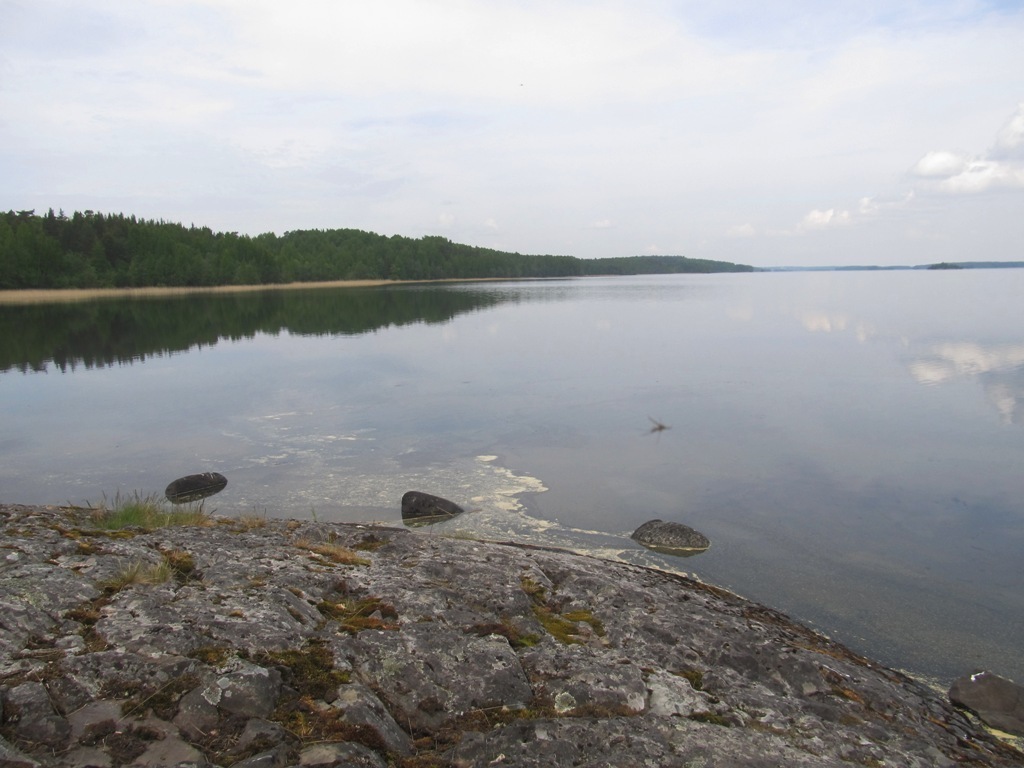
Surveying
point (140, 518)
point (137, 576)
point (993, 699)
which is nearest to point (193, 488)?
point (140, 518)

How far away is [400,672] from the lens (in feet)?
14.9

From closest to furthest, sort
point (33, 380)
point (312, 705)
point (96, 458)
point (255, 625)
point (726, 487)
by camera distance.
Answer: point (312, 705), point (255, 625), point (726, 487), point (96, 458), point (33, 380)

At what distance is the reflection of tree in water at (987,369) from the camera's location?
1783cm

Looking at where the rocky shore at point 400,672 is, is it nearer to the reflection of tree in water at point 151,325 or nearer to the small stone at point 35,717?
the small stone at point 35,717

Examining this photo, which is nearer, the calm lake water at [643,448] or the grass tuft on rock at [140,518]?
the grass tuft on rock at [140,518]

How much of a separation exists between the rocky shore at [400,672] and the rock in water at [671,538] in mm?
2346

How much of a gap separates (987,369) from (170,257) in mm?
99046

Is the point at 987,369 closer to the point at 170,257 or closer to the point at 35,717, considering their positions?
the point at 35,717

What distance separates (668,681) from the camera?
4852 mm

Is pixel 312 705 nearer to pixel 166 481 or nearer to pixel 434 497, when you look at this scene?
pixel 434 497

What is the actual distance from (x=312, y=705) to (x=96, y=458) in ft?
41.0

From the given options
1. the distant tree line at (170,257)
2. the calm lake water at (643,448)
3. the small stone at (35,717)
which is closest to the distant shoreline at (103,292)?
the distant tree line at (170,257)

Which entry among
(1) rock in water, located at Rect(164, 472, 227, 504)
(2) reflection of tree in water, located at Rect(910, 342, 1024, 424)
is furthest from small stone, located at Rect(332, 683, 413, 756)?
(2) reflection of tree in water, located at Rect(910, 342, 1024, 424)

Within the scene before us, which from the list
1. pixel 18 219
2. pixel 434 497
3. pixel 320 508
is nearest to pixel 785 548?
pixel 434 497
